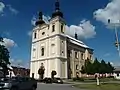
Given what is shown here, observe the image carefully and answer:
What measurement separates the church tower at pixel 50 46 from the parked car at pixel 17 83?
46977 mm

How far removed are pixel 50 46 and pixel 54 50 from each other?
10.0 feet

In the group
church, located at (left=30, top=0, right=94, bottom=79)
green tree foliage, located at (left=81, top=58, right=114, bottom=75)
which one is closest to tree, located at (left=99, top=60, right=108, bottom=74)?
green tree foliage, located at (left=81, top=58, right=114, bottom=75)

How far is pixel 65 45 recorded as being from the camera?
3073 inches

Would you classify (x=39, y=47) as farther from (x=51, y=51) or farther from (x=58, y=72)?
(x=58, y=72)

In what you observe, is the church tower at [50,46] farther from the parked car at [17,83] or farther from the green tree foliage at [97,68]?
the parked car at [17,83]

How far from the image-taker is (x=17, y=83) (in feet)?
76.7

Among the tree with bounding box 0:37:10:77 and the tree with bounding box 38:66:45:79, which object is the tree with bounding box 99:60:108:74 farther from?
the tree with bounding box 0:37:10:77

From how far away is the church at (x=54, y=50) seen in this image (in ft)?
246

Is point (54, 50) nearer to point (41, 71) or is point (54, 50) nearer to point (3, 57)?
point (41, 71)

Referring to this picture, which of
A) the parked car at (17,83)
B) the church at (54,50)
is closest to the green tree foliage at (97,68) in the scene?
the church at (54,50)

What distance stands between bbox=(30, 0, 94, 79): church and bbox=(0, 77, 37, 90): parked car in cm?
4698

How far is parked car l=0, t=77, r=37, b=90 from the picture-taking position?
73.5 ft

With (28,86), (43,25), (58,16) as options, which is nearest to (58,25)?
(58,16)

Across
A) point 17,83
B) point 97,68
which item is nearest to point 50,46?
point 97,68
